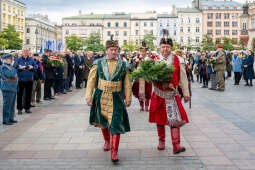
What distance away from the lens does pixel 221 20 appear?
347ft

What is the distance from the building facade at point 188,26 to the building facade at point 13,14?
146ft

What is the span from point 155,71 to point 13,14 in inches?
3307

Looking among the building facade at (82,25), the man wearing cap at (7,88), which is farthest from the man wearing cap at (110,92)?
the building facade at (82,25)

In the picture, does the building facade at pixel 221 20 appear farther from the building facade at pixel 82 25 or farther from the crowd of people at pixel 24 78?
the crowd of people at pixel 24 78

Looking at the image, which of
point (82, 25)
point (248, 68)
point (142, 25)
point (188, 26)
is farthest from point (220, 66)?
point (82, 25)

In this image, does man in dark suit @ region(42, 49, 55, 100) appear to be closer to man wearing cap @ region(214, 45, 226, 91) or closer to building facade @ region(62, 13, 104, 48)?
man wearing cap @ region(214, 45, 226, 91)

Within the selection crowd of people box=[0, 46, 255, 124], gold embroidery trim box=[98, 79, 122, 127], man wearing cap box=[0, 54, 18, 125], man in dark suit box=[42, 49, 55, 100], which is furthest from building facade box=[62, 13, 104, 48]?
gold embroidery trim box=[98, 79, 122, 127]

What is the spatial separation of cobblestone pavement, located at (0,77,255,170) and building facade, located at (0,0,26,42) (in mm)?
70410

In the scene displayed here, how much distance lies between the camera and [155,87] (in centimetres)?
583

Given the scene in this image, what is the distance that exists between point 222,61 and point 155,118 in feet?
35.7

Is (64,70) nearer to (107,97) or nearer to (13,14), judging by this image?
(107,97)

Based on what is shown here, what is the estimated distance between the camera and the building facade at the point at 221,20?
104 m

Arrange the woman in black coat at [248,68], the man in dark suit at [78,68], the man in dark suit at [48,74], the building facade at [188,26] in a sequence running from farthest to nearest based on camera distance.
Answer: the building facade at [188,26]
the woman in black coat at [248,68]
the man in dark suit at [78,68]
the man in dark suit at [48,74]

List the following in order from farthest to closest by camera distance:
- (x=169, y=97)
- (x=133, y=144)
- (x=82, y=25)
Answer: (x=82, y=25) → (x=133, y=144) → (x=169, y=97)
